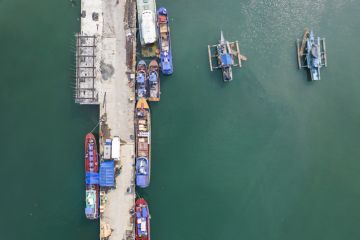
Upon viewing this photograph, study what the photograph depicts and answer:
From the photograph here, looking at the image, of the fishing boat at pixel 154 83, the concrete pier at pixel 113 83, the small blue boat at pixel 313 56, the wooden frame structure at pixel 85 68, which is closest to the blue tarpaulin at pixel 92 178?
the concrete pier at pixel 113 83

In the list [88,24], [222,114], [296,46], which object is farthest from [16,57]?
[296,46]

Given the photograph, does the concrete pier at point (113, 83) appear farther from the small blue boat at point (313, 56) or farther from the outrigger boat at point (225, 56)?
the small blue boat at point (313, 56)

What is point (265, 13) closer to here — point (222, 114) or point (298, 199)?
point (222, 114)

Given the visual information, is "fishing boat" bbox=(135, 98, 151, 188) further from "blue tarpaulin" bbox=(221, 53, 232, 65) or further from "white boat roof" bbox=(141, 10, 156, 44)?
"blue tarpaulin" bbox=(221, 53, 232, 65)

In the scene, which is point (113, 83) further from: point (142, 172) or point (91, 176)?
point (91, 176)

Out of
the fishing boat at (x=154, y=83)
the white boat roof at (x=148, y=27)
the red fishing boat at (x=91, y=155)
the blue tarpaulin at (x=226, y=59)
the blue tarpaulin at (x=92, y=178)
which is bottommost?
the blue tarpaulin at (x=92, y=178)

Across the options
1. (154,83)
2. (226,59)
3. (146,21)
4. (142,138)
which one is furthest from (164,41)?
(142,138)

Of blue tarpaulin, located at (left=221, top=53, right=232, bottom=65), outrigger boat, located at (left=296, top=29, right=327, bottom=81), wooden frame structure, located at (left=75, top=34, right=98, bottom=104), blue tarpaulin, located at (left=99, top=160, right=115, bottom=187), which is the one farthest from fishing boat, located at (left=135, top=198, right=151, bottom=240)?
outrigger boat, located at (left=296, top=29, right=327, bottom=81)
